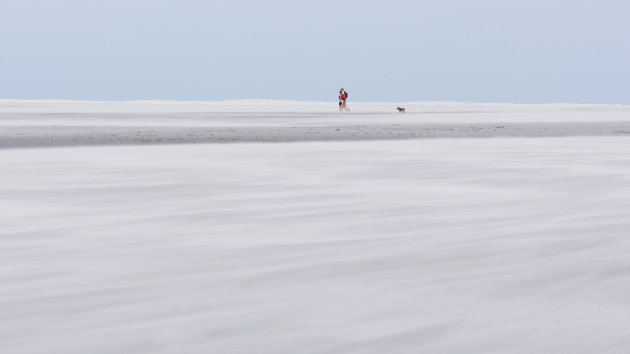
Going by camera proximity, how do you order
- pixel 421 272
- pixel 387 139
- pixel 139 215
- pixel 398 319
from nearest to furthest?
pixel 398 319
pixel 421 272
pixel 139 215
pixel 387 139

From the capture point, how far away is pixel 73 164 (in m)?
10.2

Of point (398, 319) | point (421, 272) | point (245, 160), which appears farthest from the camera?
point (245, 160)

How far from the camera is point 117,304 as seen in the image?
346 centimetres

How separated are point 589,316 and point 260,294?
1.29 m

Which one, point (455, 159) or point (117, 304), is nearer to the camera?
point (117, 304)

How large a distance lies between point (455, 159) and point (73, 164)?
4627mm

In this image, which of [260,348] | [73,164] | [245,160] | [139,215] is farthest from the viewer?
[245,160]

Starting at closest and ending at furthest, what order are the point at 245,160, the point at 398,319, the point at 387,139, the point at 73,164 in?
the point at 398,319, the point at 73,164, the point at 245,160, the point at 387,139

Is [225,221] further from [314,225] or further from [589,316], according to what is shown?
[589,316]

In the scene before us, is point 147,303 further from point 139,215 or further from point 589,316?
point 139,215

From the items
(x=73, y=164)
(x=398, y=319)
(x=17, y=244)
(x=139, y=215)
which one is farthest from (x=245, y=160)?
(x=398, y=319)

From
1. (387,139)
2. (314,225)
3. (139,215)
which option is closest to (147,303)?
(314,225)

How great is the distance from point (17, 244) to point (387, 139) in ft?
37.9

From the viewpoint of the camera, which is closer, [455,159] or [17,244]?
[17,244]
